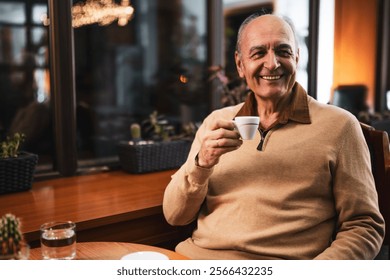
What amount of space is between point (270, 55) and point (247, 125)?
371 millimetres

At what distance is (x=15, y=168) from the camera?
171 cm

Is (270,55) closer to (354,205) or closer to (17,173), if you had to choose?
(354,205)

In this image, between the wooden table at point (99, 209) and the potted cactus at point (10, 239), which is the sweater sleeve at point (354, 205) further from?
the potted cactus at point (10, 239)

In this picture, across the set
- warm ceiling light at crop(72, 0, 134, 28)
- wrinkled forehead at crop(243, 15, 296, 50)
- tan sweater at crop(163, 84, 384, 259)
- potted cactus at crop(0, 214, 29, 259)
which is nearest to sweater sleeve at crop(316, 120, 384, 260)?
tan sweater at crop(163, 84, 384, 259)

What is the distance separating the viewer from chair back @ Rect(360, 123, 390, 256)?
4.89 ft

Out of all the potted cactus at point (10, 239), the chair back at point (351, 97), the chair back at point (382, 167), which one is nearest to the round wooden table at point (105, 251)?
the potted cactus at point (10, 239)

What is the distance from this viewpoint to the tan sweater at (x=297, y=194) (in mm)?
1290

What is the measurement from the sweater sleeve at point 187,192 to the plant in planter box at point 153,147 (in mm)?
581

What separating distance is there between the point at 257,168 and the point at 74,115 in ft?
3.37

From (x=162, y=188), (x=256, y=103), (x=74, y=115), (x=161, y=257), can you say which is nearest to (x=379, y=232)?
(x=256, y=103)

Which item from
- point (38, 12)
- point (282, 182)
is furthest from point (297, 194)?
point (38, 12)

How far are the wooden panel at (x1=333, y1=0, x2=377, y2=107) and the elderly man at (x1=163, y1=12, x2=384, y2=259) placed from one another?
2.15 metres

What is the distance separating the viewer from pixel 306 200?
133cm

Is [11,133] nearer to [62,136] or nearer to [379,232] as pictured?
[62,136]
